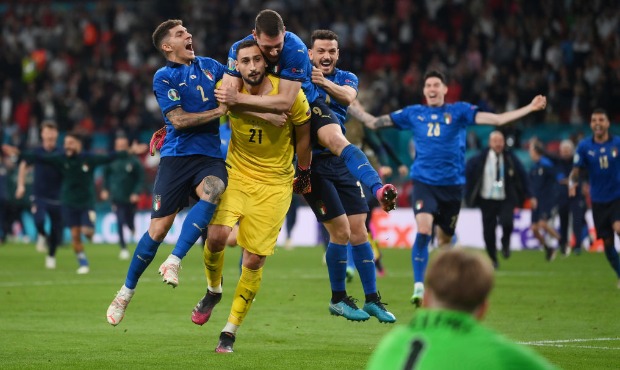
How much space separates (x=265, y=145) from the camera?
934 centimetres

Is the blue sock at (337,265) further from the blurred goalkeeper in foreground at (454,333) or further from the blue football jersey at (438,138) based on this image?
the blurred goalkeeper in foreground at (454,333)

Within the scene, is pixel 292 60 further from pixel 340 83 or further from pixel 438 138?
pixel 438 138

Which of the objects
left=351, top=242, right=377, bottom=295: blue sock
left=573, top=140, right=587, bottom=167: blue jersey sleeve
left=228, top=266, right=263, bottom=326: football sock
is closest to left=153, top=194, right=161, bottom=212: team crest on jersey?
left=228, top=266, right=263, bottom=326: football sock

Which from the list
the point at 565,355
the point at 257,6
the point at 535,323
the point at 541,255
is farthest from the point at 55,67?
the point at 565,355

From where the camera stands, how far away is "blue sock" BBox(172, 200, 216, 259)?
911 centimetres

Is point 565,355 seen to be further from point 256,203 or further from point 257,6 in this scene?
point 257,6

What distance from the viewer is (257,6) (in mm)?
33188

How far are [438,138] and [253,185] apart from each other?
5.41 metres

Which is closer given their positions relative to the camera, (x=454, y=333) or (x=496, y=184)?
(x=454, y=333)

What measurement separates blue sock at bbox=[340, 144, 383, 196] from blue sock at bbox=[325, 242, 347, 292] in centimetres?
147

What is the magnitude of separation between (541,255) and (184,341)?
15209 millimetres

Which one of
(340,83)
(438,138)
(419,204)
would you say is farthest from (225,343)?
(438,138)

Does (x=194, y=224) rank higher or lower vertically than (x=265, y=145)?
lower

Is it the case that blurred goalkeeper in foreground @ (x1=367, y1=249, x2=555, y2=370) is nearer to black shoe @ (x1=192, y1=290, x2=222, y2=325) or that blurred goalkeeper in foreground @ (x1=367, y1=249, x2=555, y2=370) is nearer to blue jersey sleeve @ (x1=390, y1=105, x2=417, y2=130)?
black shoe @ (x1=192, y1=290, x2=222, y2=325)
